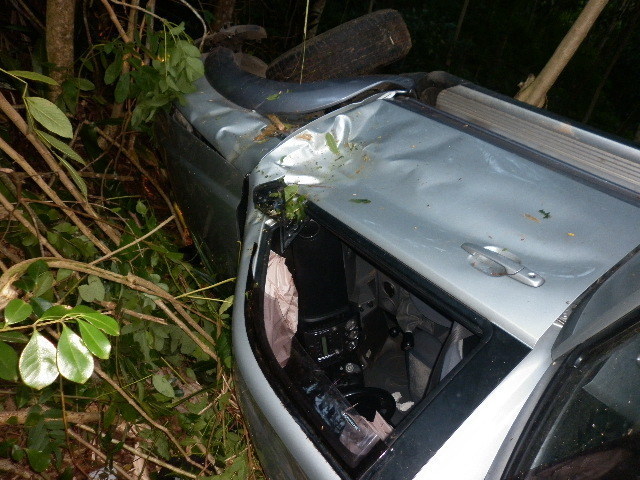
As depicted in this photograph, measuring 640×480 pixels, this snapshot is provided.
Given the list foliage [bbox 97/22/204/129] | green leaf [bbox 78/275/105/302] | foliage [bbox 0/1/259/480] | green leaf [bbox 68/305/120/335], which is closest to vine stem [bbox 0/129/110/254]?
foliage [bbox 0/1/259/480]

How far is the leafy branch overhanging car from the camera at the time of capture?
1.04 metres

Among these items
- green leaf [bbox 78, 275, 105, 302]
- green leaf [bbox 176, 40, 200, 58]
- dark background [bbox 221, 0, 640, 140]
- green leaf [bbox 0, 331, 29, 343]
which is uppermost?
green leaf [bbox 176, 40, 200, 58]

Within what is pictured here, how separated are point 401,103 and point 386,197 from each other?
602 mm

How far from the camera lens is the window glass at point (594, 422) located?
100cm

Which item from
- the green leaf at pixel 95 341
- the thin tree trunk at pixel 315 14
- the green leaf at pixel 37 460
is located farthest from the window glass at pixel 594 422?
the thin tree trunk at pixel 315 14

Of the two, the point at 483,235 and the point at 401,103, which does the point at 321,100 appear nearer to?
the point at 401,103

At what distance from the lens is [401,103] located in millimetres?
1915

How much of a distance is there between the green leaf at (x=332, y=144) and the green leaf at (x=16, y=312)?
1.11 metres

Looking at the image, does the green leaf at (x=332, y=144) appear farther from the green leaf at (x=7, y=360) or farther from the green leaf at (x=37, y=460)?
the green leaf at (x=37, y=460)

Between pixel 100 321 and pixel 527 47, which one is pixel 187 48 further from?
pixel 527 47

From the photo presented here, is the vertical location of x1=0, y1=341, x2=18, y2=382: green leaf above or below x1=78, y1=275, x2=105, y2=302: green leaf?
above

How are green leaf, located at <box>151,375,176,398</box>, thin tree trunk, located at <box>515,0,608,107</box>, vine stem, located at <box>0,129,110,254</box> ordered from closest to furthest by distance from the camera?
vine stem, located at <box>0,129,110,254</box>
green leaf, located at <box>151,375,176,398</box>
thin tree trunk, located at <box>515,0,608,107</box>

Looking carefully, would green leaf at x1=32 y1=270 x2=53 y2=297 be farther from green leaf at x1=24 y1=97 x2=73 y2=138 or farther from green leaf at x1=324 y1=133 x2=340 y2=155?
green leaf at x1=324 y1=133 x2=340 y2=155

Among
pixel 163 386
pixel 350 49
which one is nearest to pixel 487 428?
pixel 163 386
